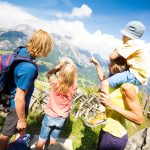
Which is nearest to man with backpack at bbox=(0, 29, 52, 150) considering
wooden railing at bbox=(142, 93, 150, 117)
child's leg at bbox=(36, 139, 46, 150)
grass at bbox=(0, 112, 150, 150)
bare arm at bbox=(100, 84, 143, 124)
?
child's leg at bbox=(36, 139, 46, 150)

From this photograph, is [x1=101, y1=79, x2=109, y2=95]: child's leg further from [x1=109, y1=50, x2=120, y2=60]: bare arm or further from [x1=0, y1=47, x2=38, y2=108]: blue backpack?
[x1=0, y1=47, x2=38, y2=108]: blue backpack

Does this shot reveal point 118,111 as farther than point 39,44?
No

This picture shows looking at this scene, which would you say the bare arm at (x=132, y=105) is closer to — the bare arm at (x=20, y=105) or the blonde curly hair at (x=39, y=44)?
the blonde curly hair at (x=39, y=44)

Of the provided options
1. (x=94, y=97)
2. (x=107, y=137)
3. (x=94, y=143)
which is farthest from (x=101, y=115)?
(x=94, y=97)

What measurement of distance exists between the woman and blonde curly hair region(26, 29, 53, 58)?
3.41 ft

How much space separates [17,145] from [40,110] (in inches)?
147

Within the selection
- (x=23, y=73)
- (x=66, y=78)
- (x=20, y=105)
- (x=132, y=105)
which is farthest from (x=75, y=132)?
(x=132, y=105)

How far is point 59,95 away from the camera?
16.9 feet

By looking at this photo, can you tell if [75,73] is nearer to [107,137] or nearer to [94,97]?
[107,137]

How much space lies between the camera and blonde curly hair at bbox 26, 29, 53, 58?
3799 mm

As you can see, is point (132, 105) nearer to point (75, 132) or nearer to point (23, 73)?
point (23, 73)

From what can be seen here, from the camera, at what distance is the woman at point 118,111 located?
10.3 ft

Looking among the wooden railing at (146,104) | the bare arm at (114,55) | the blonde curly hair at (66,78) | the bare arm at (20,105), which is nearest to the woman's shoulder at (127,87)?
the bare arm at (114,55)

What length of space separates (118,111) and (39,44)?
60.9 inches
